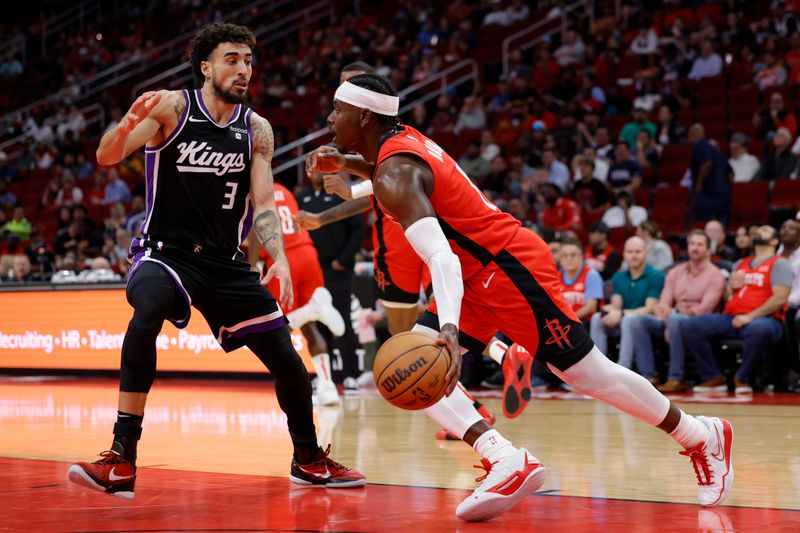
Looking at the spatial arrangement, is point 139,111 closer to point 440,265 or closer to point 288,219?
point 440,265

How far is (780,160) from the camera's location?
42.4 feet

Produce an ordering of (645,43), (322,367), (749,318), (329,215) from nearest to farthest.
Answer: (329,215)
(322,367)
(749,318)
(645,43)

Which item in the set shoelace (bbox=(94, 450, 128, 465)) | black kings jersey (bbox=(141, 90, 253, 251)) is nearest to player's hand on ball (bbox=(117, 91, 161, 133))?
black kings jersey (bbox=(141, 90, 253, 251))

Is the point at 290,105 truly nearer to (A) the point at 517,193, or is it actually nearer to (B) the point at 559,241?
(A) the point at 517,193

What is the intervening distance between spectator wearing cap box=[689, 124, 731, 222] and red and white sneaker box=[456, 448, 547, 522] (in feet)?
31.3

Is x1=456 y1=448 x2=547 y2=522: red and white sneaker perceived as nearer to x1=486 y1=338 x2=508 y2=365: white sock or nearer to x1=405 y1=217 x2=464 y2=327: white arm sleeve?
x1=405 y1=217 x2=464 y2=327: white arm sleeve

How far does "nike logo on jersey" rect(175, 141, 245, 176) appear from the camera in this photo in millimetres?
4785

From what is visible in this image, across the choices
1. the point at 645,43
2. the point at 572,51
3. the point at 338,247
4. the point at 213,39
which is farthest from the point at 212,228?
the point at 572,51

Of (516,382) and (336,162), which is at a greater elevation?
(336,162)

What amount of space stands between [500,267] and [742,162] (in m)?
10.2

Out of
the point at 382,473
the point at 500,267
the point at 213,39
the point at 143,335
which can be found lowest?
the point at 382,473

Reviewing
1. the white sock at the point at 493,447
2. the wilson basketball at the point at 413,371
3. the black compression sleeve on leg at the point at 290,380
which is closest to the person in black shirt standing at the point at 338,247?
the black compression sleeve on leg at the point at 290,380

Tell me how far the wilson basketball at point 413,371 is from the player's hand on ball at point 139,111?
1.59 meters

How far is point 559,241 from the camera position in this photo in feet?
37.9
